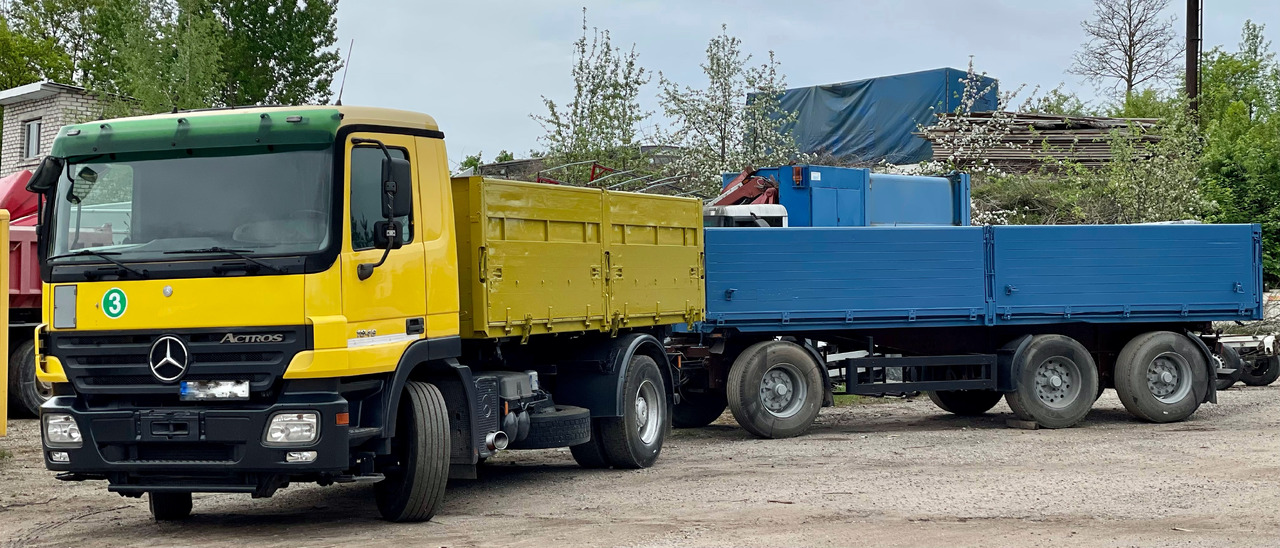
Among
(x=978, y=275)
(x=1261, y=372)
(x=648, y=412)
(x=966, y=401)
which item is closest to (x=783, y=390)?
(x=648, y=412)

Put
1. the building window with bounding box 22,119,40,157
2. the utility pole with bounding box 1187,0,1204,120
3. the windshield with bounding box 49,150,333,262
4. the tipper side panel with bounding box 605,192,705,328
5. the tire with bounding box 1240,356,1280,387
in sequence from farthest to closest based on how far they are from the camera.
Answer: the building window with bounding box 22,119,40,157 → the utility pole with bounding box 1187,0,1204,120 → the tire with bounding box 1240,356,1280,387 → the tipper side panel with bounding box 605,192,705,328 → the windshield with bounding box 49,150,333,262

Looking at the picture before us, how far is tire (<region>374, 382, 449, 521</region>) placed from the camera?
9.10 meters

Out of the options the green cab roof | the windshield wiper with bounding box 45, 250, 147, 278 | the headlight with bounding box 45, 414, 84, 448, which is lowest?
the headlight with bounding box 45, 414, 84, 448

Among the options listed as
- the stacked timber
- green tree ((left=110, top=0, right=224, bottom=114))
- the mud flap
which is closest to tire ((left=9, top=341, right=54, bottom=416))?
green tree ((left=110, top=0, right=224, bottom=114))

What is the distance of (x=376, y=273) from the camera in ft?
28.3

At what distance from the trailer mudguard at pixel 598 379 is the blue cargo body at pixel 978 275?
8.31 ft

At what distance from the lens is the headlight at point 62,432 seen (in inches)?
339

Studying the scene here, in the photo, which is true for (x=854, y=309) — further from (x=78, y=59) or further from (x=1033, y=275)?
(x=78, y=59)

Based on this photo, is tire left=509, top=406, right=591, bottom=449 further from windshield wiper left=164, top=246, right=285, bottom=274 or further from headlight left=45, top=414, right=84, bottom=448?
headlight left=45, top=414, right=84, bottom=448

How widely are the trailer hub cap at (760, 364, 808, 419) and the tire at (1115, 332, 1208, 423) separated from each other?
3.95 metres

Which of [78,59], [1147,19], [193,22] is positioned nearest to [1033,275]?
[193,22]

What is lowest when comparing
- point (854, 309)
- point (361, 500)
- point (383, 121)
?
point (361, 500)

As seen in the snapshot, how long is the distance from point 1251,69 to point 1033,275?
37.0 metres

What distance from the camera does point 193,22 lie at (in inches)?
1284
